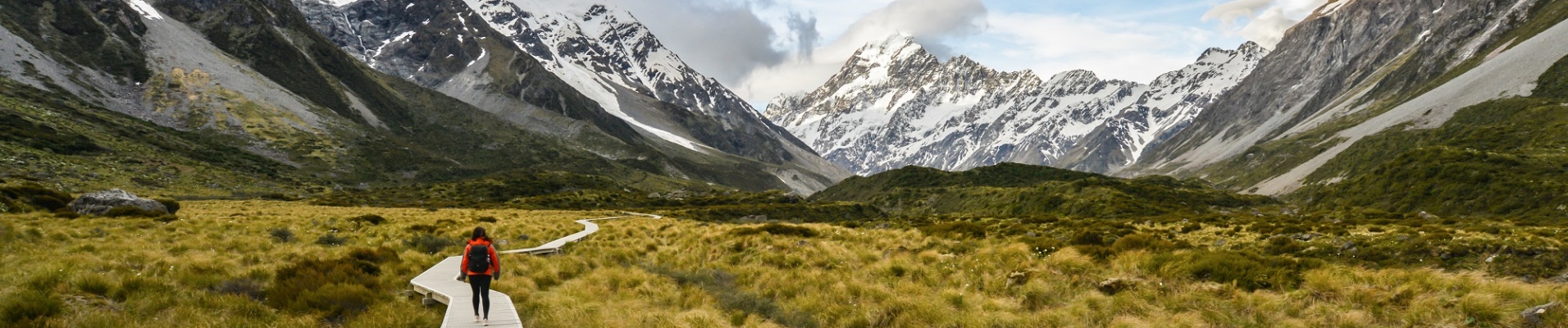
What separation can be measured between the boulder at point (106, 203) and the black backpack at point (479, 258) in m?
28.2

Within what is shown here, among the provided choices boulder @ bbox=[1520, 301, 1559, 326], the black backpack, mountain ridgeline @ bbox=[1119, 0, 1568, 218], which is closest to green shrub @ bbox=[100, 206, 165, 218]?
the black backpack

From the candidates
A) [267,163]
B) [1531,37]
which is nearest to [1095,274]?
[267,163]

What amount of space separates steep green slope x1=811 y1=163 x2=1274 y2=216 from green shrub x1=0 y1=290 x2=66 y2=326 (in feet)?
237

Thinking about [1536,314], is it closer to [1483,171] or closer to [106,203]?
[106,203]

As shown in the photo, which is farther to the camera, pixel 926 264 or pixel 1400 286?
pixel 926 264

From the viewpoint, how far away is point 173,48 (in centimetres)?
18138

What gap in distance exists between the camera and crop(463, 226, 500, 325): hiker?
12.7m

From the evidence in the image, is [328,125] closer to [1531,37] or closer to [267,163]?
[267,163]

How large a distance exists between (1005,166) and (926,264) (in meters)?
137

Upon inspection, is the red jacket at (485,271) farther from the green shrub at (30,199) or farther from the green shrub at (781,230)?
the green shrub at (30,199)

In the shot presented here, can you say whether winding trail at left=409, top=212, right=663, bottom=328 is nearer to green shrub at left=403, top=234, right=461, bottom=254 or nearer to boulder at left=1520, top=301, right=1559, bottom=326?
green shrub at left=403, top=234, right=461, bottom=254

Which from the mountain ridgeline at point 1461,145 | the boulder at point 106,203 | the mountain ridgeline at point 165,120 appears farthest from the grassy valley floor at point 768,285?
the mountain ridgeline at point 165,120

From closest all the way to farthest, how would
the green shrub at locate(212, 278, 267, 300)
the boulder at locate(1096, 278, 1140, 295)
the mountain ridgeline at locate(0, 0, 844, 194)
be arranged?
the green shrub at locate(212, 278, 267, 300), the boulder at locate(1096, 278, 1140, 295), the mountain ridgeline at locate(0, 0, 844, 194)

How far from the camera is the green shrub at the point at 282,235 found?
2496 centimetres
